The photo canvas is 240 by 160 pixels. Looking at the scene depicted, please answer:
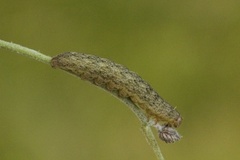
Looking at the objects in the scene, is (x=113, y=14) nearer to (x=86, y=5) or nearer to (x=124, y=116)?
(x=86, y=5)

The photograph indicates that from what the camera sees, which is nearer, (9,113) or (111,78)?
(111,78)

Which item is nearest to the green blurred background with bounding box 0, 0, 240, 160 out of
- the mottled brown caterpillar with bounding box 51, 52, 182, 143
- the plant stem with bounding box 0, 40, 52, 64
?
the mottled brown caterpillar with bounding box 51, 52, 182, 143

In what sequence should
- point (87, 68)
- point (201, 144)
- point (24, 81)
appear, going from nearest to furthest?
1. point (87, 68)
2. point (201, 144)
3. point (24, 81)

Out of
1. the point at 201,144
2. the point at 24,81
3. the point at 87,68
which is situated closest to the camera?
the point at 87,68

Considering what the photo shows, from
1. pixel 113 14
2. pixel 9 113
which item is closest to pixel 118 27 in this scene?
pixel 113 14

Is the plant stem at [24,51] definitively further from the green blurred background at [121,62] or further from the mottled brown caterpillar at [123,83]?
the green blurred background at [121,62]

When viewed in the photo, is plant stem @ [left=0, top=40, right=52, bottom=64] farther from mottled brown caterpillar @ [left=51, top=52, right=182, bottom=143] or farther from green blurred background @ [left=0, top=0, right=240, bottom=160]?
green blurred background @ [left=0, top=0, right=240, bottom=160]
